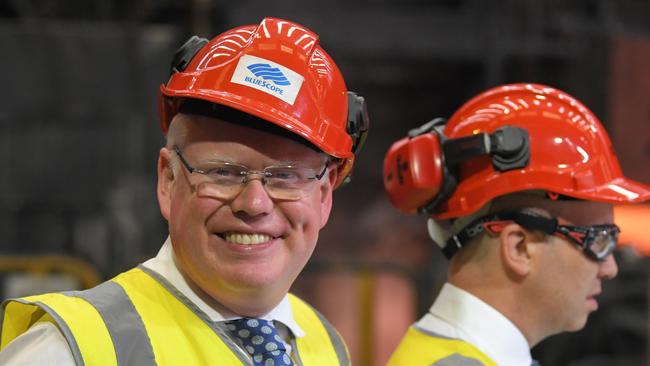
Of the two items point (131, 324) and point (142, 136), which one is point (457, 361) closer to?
point (131, 324)

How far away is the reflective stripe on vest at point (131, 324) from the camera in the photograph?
1.95 meters

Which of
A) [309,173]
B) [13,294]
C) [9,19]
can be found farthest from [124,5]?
[309,173]

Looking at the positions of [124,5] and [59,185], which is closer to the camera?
[59,185]

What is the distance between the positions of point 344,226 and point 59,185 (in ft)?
9.43

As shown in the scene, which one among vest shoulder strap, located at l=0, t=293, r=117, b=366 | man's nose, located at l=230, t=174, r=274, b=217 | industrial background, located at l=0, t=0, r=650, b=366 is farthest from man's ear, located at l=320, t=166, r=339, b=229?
industrial background, located at l=0, t=0, r=650, b=366

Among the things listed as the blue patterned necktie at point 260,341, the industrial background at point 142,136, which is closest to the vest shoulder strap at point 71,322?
the blue patterned necktie at point 260,341

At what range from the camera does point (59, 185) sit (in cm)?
689

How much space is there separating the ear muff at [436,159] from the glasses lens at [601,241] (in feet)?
1.06

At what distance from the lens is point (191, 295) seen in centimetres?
224

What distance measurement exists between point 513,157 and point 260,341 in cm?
113

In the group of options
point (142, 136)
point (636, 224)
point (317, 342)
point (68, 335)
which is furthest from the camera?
point (636, 224)

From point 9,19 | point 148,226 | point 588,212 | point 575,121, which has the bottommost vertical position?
point 148,226

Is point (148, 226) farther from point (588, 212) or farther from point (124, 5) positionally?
point (588, 212)

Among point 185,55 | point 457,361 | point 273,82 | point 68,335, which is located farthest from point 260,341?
point 457,361
